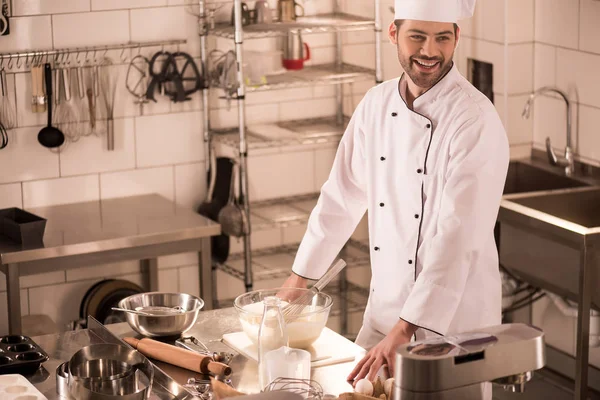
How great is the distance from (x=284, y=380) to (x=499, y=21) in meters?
2.61

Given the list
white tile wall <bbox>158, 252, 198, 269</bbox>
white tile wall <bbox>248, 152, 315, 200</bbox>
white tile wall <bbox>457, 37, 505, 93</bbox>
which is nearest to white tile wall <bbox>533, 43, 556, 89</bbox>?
white tile wall <bbox>457, 37, 505, 93</bbox>

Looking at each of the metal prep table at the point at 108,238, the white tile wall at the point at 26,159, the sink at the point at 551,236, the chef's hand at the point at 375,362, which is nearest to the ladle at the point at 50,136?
the white tile wall at the point at 26,159

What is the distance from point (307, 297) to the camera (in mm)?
2475

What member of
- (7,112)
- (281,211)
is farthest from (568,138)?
(7,112)

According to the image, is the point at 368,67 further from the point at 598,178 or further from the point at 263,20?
the point at 598,178

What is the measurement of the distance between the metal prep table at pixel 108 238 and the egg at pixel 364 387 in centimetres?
196

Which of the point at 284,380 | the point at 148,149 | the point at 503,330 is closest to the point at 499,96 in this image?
the point at 148,149

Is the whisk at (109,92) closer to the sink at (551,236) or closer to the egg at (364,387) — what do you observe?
the sink at (551,236)

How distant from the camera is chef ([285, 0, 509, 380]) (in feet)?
7.98

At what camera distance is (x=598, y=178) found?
13.0 feet

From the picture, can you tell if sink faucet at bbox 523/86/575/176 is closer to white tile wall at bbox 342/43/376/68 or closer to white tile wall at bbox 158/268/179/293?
white tile wall at bbox 342/43/376/68

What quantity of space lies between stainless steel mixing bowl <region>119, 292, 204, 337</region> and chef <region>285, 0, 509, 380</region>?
322mm

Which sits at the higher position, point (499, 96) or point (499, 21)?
point (499, 21)

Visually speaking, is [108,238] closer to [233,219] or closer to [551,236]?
[233,219]
